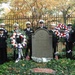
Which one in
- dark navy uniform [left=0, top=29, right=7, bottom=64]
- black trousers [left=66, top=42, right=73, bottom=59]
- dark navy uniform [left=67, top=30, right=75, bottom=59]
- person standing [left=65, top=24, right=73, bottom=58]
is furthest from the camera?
black trousers [left=66, top=42, right=73, bottom=59]

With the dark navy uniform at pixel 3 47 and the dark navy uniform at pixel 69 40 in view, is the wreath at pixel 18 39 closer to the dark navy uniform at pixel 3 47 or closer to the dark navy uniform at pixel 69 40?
the dark navy uniform at pixel 3 47

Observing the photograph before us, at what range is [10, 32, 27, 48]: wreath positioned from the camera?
12.1 m

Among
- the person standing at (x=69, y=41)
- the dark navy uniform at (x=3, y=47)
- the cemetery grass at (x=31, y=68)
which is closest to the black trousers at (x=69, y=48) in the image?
the person standing at (x=69, y=41)

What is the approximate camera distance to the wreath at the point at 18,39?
1212cm

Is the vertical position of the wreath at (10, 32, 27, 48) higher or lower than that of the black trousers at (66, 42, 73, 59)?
higher

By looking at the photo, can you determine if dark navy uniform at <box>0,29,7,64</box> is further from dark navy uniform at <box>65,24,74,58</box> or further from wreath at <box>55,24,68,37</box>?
dark navy uniform at <box>65,24,74,58</box>

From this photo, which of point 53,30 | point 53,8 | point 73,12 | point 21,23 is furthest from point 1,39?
point 73,12

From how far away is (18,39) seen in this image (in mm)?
12328

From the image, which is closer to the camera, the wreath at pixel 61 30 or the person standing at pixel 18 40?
the person standing at pixel 18 40

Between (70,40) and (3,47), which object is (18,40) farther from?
(70,40)

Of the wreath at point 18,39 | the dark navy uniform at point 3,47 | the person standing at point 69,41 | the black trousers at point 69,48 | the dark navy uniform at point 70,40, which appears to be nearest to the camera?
the dark navy uniform at point 3,47

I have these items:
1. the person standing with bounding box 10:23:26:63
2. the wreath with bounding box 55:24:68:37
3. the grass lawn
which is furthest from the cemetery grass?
the wreath with bounding box 55:24:68:37

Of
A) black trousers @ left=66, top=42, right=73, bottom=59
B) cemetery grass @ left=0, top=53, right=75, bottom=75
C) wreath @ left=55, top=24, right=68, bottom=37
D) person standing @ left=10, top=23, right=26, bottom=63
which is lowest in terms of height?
cemetery grass @ left=0, top=53, right=75, bottom=75

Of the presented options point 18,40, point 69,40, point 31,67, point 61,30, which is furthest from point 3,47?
point 69,40
